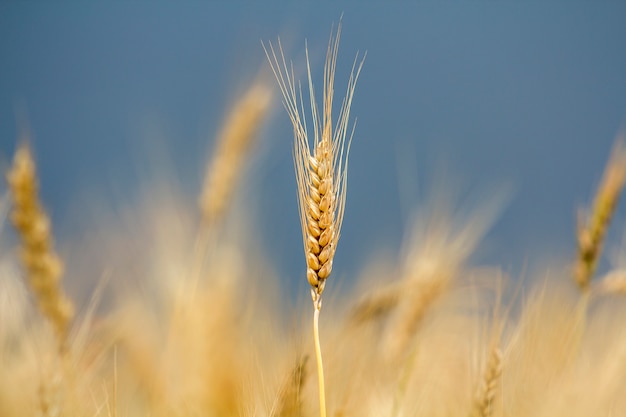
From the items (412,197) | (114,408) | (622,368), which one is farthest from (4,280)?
(622,368)

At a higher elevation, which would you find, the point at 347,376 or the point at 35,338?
the point at 35,338

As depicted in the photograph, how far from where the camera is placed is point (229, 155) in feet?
9.14

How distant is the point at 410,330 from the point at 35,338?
1.12 m

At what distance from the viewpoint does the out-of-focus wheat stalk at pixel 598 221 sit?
2045 mm

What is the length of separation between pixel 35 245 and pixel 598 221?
1593 millimetres

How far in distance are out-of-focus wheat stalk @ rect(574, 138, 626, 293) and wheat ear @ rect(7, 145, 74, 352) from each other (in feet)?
4.83

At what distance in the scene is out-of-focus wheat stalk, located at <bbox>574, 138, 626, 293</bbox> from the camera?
2.04m

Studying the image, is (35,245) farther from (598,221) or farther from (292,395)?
(598,221)

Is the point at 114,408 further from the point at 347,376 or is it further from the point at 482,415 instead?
the point at 482,415

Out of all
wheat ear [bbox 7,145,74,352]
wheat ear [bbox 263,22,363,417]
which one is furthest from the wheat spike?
wheat ear [bbox 7,145,74,352]

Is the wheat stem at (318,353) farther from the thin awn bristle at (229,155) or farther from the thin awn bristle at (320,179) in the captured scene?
the thin awn bristle at (229,155)

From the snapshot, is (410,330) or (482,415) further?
(410,330)

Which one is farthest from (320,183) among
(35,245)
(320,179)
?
(35,245)

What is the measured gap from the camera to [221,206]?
2742 mm
